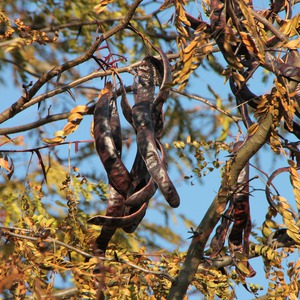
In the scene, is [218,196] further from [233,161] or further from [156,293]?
[156,293]

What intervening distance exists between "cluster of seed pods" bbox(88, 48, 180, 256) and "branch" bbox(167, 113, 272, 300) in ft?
0.93

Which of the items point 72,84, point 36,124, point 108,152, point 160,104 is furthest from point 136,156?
point 36,124

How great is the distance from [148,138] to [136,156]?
173 mm

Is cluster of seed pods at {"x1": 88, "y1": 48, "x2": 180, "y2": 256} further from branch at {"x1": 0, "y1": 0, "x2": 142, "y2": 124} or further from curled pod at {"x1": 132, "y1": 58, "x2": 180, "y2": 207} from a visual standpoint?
branch at {"x1": 0, "y1": 0, "x2": 142, "y2": 124}

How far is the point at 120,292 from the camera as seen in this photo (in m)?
3.00

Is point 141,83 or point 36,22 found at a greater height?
point 36,22

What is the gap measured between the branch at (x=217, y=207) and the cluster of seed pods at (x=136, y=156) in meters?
0.28

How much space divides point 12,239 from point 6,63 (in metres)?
3.19

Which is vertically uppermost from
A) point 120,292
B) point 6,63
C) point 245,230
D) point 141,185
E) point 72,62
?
point 6,63

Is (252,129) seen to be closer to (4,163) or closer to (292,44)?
(292,44)

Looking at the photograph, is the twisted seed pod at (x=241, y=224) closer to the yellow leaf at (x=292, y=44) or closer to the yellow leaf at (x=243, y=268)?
the yellow leaf at (x=243, y=268)

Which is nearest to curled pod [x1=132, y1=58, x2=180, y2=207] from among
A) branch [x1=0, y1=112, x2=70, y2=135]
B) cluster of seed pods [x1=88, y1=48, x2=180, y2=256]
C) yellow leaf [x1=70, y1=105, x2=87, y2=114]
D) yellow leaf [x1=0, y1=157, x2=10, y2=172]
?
cluster of seed pods [x1=88, y1=48, x2=180, y2=256]

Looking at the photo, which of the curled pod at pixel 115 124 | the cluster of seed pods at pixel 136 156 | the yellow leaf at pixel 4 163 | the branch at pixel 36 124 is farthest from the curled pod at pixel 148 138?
the yellow leaf at pixel 4 163

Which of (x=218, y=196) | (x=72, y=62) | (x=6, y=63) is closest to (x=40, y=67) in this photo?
(x=6, y=63)
